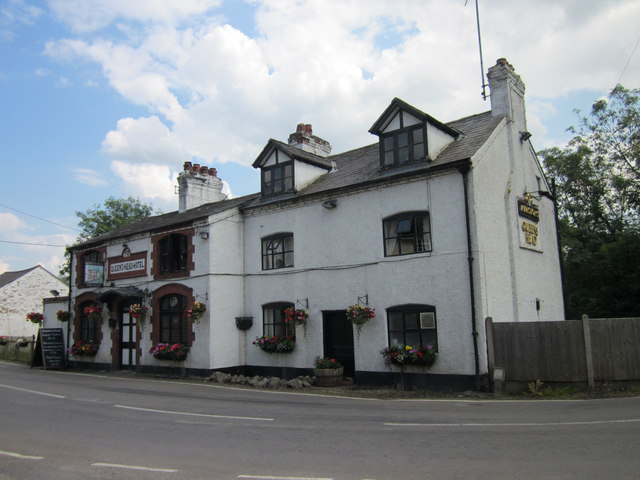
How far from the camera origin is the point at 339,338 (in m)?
17.3

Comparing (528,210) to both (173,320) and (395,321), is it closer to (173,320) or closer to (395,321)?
(395,321)

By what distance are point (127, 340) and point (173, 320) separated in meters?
3.49

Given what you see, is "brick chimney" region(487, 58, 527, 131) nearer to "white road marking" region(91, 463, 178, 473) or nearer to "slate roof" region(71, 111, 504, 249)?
"slate roof" region(71, 111, 504, 249)

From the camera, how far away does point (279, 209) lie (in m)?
19.2

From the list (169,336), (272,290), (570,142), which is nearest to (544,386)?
(272,290)

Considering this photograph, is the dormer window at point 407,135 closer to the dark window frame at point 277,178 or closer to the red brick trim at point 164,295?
the dark window frame at point 277,178

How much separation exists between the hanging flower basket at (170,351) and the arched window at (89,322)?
4478mm

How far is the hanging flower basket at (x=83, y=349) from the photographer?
23327 millimetres

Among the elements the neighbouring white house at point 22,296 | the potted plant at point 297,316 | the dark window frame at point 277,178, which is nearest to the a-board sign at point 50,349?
the dark window frame at point 277,178

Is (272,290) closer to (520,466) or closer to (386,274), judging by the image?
(386,274)

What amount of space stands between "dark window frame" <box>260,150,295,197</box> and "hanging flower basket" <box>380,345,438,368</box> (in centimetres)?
738

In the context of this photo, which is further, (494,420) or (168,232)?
(168,232)

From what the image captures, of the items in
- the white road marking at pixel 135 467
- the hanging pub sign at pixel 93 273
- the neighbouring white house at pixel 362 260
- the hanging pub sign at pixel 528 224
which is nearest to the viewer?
the white road marking at pixel 135 467

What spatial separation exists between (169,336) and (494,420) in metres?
14.3
